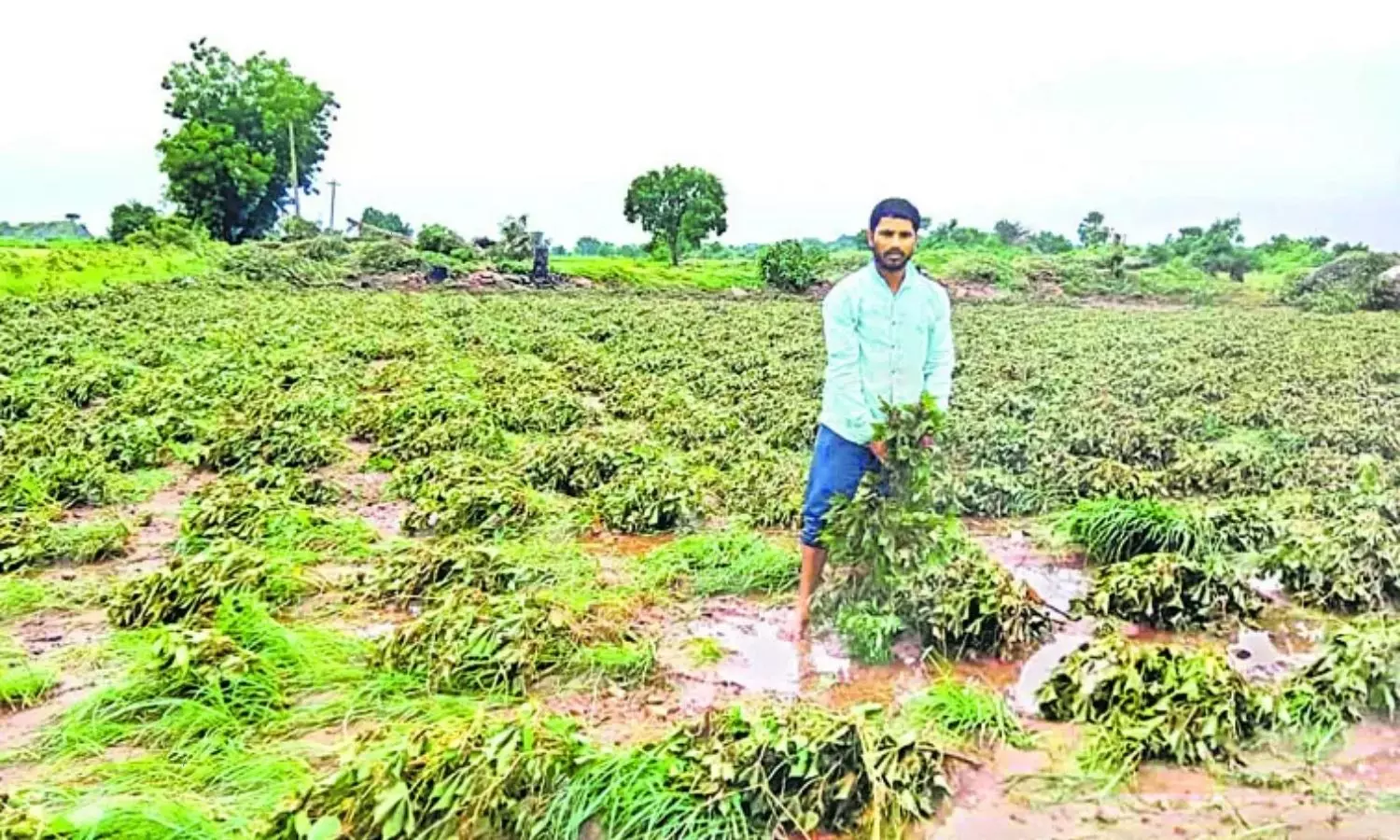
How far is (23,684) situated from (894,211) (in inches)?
152

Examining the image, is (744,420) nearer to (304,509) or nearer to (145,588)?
(304,509)

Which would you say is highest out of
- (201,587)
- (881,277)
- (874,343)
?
(881,277)

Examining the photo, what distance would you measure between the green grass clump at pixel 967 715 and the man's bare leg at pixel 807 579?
37.1 inches

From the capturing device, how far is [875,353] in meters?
4.82

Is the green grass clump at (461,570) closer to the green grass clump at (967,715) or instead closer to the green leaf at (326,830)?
the green grass clump at (967,715)

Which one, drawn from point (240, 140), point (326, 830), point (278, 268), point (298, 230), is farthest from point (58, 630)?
point (240, 140)

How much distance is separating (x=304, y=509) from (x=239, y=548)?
1.17 m

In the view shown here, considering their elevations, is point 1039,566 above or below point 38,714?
above

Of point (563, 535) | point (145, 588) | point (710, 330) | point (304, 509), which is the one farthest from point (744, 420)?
point (710, 330)

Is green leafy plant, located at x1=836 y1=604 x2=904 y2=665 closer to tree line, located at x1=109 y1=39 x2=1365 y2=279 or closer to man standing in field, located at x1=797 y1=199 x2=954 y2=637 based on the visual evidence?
man standing in field, located at x1=797 y1=199 x2=954 y2=637

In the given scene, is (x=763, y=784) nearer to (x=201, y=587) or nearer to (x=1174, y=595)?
(x=1174, y=595)

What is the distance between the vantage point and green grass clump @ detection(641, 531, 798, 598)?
566 cm

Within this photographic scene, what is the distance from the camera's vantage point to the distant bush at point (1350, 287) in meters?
29.9

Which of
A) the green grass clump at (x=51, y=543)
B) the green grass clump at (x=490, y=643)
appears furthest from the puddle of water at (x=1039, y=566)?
the green grass clump at (x=51, y=543)
